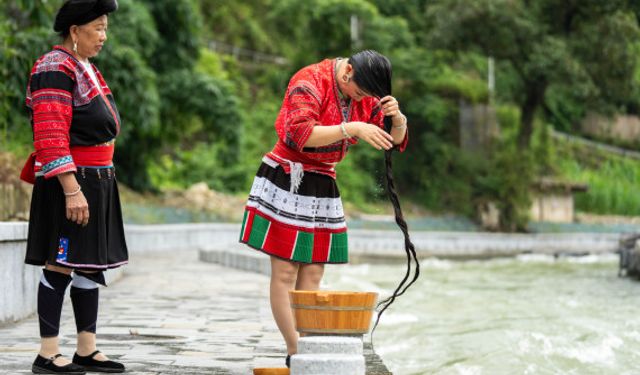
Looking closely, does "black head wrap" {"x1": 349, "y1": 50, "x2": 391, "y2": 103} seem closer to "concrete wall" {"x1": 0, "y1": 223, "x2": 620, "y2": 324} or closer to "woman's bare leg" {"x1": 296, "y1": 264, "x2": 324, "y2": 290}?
"woman's bare leg" {"x1": 296, "y1": 264, "x2": 324, "y2": 290}

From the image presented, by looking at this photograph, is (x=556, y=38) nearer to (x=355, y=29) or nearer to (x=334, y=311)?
(x=355, y=29)

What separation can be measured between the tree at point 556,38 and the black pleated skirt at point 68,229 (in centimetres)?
2489

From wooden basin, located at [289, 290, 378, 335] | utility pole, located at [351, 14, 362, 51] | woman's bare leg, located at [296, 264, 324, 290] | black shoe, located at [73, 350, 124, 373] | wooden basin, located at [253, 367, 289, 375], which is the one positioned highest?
utility pole, located at [351, 14, 362, 51]

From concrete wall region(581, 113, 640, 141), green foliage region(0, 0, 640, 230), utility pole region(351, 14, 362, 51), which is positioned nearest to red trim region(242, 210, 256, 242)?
green foliage region(0, 0, 640, 230)

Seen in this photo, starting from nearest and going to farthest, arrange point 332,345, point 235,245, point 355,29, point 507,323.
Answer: point 332,345 → point 507,323 → point 235,245 → point 355,29

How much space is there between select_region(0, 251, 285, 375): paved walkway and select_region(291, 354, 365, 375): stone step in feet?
4.05

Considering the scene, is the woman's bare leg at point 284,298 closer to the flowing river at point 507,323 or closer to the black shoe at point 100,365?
the black shoe at point 100,365

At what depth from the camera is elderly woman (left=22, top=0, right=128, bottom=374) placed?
4.59 m

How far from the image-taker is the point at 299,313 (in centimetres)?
423

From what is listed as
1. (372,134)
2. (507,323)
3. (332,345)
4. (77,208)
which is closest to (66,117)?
(77,208)

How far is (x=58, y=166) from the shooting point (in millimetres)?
4531

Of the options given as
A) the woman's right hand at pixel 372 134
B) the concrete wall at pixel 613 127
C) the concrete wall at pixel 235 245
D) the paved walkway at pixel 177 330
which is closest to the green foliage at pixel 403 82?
the concrete wall at pixel 235 245

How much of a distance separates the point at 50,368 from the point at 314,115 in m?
1.62

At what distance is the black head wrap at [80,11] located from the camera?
4.66m
